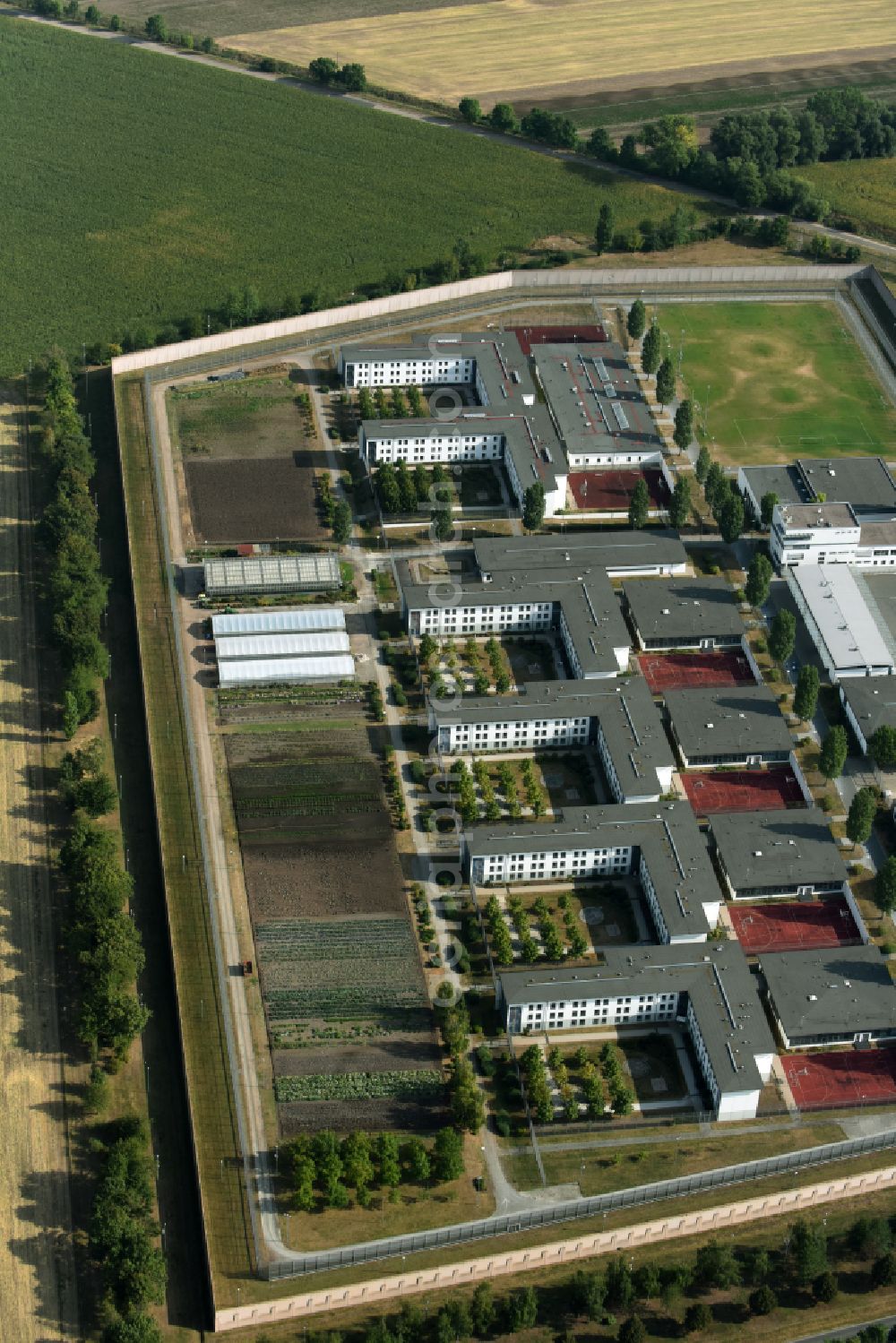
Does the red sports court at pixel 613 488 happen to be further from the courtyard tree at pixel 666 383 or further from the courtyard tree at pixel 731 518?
the courtyard tree at pixel 666 383

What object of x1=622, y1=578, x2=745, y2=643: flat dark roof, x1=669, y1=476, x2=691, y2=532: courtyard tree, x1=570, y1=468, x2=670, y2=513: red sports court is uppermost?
x1=570, y1=468, x2=670, y2=513: red sports court

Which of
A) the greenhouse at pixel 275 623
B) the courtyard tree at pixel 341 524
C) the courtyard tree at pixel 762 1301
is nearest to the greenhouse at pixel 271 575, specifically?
the greenhouse at pixel 275 623

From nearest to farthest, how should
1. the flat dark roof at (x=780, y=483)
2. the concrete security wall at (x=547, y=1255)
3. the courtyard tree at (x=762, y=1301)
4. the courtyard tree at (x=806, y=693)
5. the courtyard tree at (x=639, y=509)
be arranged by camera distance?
the concrete security wall at (x=547, y=1255) → the courtyard tree at (x=762, y=1301) → the courtyard tree at (x=806, y=693) → the courtyard tree at (x=639, y=509) → the flat dark roof at (x=780, y=483)

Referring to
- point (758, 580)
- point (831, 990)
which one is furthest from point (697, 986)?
point (758, 580)

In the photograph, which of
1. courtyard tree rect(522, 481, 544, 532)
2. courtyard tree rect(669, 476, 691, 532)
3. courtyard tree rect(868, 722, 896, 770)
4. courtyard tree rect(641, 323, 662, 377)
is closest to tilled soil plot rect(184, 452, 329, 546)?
courtyard tree rect(522, 481, 544, 532)

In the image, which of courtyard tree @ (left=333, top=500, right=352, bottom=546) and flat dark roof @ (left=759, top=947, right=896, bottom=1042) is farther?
courtyard tree @ (left=333, top=500, right=352, bottom=546)

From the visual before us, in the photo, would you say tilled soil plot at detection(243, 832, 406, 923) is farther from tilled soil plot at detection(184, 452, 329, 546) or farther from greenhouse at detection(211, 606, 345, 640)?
tilled soil plot at detection(184, 452, 329, 546)
